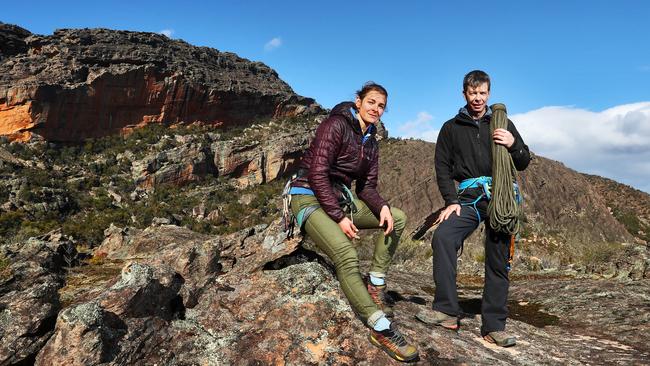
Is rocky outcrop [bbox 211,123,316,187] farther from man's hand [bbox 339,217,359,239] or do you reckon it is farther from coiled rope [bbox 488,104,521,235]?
man's hand [bbox 339,217,359,239]

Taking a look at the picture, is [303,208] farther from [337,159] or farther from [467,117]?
[467,117]

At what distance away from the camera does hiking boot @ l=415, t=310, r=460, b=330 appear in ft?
16.1

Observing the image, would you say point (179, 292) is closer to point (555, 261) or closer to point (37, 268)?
point (37, 268)

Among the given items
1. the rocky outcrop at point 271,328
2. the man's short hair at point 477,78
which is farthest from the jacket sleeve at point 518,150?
the rocky outcrop at point 271,328

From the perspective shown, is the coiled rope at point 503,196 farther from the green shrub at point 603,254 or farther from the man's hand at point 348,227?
the green shrub at point 603,254

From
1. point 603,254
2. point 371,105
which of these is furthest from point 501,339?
point 603,254

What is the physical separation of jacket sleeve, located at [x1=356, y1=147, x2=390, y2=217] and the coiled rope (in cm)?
133

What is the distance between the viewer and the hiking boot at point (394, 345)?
154 inches

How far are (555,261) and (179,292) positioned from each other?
17.0m

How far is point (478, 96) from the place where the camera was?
5.13m

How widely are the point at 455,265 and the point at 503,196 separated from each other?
1016 mm

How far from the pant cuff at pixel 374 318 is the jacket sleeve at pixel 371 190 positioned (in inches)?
55.7

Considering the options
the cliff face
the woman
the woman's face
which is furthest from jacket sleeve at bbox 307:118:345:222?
the cliff face

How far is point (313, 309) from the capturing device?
461cm
